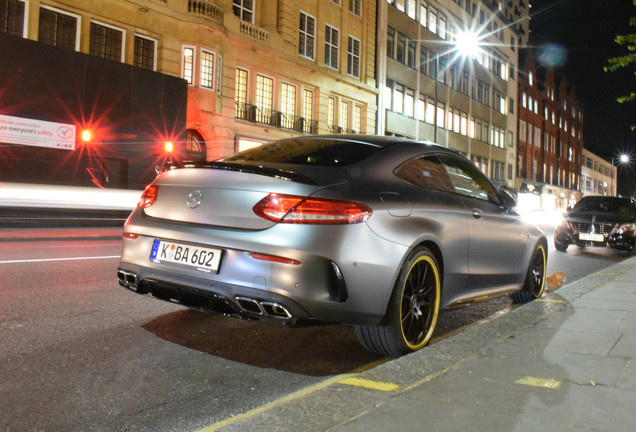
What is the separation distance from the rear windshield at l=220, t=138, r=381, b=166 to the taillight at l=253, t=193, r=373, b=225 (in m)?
0.48

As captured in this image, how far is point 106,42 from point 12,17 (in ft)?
10.9

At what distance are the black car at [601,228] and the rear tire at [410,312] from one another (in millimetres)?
10858

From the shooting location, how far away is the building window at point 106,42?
69.6ft

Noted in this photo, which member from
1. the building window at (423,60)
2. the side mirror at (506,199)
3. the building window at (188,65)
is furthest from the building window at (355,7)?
the side mirror at (506,199)

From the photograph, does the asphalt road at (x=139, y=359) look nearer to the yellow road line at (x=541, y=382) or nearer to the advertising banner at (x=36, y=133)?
the yellow road line at (x=541, y=382)

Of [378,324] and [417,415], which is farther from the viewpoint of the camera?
[378,324]

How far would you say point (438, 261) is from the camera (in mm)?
4527

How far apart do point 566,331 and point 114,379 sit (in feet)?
10.9

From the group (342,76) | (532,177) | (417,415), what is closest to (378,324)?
(417,415)

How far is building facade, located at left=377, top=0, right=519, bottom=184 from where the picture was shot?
38.2m

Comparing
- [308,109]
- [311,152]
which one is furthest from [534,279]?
[308,109]

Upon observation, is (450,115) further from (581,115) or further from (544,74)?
(581,115)

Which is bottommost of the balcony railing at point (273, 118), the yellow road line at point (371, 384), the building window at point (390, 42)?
the yellow road line at point (371, 384)

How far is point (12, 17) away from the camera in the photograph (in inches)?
746
